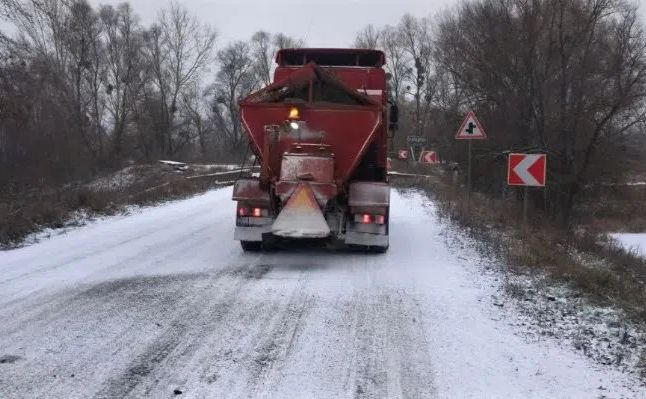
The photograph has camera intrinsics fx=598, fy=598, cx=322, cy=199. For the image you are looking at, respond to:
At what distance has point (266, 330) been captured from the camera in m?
5.51

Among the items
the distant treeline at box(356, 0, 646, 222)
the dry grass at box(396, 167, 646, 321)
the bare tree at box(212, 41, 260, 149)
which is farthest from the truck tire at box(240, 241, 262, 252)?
the bare tree at box(212, 41, 260, 149)

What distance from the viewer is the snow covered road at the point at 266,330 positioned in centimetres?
426

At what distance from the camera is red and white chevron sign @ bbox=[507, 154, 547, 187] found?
36.4 feet

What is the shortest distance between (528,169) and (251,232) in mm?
5459

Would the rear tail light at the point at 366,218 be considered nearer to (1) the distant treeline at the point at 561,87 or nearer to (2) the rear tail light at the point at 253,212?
(2) the rear tail light at the point at 253,212

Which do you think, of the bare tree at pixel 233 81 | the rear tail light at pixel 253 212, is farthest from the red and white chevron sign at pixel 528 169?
the bare tree at pixel 233 81

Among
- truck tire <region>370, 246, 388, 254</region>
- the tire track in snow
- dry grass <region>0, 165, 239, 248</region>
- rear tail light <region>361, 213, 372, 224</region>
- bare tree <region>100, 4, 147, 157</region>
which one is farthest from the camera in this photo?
bare tree <region>100, 4, 147, 157</region>

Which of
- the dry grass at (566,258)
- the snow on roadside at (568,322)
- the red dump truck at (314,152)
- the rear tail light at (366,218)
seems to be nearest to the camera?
the snow on roadside at (568,322)

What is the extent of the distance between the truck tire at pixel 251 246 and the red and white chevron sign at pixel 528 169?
4937mm

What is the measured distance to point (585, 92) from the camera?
76.0 ft

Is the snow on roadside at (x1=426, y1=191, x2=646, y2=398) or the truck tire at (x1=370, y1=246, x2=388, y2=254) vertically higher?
the truck tire at (x1=370, y1=246, x2=388, y2=254)

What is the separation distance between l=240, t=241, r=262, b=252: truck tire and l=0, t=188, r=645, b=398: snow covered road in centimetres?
29

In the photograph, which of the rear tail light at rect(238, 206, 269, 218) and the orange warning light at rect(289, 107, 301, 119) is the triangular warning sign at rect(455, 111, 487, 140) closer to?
the orange warning light at rect(289, 107, 301, 119)

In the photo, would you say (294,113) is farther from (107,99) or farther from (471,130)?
(107,99)
